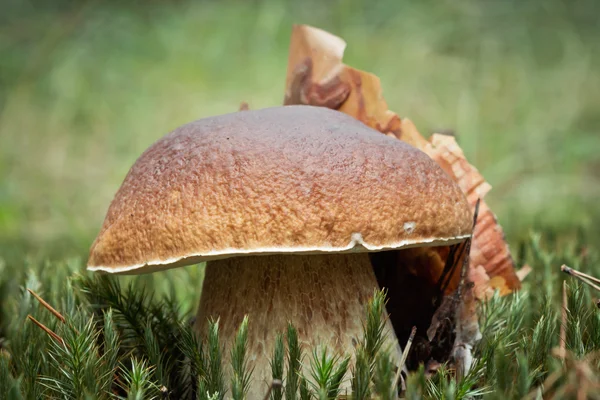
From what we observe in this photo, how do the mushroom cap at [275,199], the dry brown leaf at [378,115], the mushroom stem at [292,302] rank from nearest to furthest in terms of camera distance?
the mushroom cap at [275,199], the mushroom stem at [292,302], the dry brown leaf at [378,115]

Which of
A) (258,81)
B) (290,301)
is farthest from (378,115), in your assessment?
(258,81)

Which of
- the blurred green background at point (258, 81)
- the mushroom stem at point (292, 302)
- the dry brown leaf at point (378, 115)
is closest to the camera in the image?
the mushroom stem at point (292, 302)

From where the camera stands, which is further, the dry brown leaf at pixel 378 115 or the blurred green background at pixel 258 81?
the blurred green background at pixel 258 81

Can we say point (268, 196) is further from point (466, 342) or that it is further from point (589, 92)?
point (589, 92)

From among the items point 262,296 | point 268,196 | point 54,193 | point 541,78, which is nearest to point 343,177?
point 268,196

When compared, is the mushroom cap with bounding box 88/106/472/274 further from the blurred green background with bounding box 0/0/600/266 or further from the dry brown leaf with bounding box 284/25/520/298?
the blurred green background with bounding box 0/0/600/266

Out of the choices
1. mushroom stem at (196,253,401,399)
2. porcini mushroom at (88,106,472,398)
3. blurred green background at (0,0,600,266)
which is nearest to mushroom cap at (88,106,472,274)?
porcini mushroom at (88,106,472,398)

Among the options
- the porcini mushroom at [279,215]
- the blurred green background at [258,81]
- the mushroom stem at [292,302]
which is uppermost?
the blurred green background at [258,81]

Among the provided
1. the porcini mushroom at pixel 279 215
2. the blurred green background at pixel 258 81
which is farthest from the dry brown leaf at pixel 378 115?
the blurred green background at pixel 258 81

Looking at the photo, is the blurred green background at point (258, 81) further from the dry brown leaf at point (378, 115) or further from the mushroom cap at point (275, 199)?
the mushroom cap at point (275, 199)
